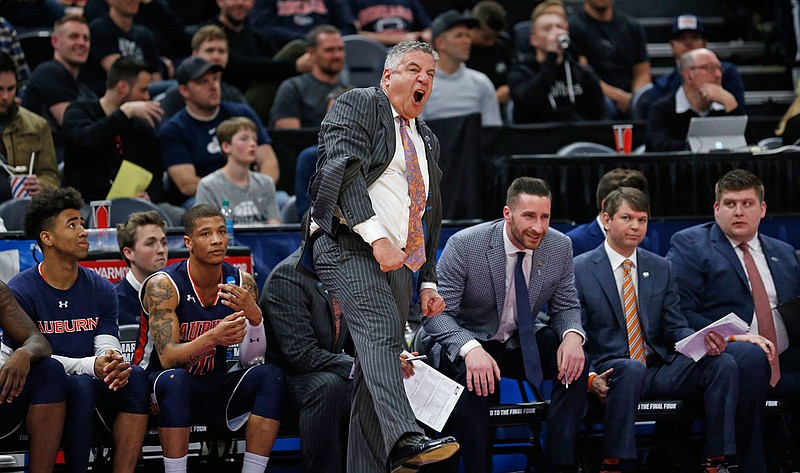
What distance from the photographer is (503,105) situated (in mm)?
10078

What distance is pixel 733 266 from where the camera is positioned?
6.18m

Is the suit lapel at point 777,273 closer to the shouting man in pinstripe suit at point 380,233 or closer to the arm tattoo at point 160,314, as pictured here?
the shouting man in pinstripe suit at point 380,233

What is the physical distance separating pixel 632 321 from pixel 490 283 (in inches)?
31.7

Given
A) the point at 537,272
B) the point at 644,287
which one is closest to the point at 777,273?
the point at 644,287

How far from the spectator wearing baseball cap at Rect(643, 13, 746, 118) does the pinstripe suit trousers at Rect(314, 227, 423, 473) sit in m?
4.79

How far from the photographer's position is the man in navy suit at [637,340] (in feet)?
18.1

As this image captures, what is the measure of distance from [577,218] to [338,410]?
2782mm

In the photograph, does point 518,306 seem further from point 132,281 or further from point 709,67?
point 709,67

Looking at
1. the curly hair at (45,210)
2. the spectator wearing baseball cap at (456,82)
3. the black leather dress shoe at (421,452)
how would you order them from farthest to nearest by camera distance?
the spectator wearing baseball cap at (456,82) → the curly hair at (45,210) → the black leather dress shoe at (421,452)

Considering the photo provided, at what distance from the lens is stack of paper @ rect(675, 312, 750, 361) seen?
554 centimetres

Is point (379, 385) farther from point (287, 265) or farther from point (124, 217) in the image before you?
point (124, 217)

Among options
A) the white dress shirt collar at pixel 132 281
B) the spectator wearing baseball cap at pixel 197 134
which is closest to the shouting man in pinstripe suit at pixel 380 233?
the white dress shirt collar at pixel 132 281

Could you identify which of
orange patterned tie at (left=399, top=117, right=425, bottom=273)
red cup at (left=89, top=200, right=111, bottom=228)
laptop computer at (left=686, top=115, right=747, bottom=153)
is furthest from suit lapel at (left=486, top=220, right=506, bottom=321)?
laptop computer at (left=686, top=115, right=747, bottom=153)

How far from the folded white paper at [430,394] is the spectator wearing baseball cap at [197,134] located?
3.41 m
